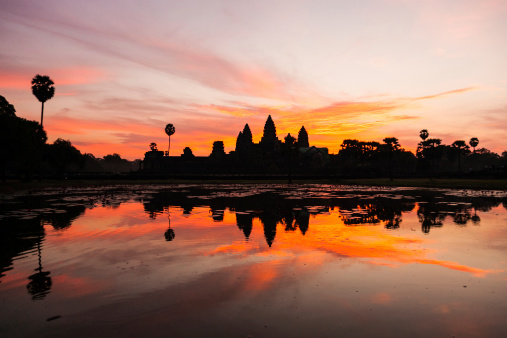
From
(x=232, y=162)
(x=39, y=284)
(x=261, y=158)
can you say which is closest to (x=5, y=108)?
(x=39, y=284)

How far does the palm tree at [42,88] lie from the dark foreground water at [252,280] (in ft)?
193

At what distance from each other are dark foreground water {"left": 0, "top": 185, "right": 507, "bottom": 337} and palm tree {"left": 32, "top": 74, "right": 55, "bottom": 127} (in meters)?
58.9

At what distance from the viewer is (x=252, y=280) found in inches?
330

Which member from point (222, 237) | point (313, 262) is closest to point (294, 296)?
point (313, 262)

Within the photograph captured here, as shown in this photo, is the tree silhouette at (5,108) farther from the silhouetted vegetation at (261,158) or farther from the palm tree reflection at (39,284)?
the palm tree reflection at (39,284)

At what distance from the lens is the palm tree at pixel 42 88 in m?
64.8

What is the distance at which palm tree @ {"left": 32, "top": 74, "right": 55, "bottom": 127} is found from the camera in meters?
64.8

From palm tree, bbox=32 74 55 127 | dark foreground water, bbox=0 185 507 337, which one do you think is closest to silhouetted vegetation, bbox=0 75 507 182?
palm tree, bbox=32 74 55 127

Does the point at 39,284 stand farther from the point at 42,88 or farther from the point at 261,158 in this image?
the point at 261,158

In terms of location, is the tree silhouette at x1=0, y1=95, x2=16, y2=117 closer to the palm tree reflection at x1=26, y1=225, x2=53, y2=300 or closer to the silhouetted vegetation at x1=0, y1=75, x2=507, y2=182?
the silhouetted vegetation at x1=0, y1=75, x2=507, y2=182

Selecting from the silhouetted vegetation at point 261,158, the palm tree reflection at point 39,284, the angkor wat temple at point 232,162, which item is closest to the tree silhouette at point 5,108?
the silhouetted vegetation at point 261,158

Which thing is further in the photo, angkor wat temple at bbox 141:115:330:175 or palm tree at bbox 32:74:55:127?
angkor wat temple at bbox 141:115:330:175

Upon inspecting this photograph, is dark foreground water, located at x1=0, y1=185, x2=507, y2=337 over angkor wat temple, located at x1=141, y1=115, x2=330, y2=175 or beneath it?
beneath

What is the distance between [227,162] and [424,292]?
130 meters
